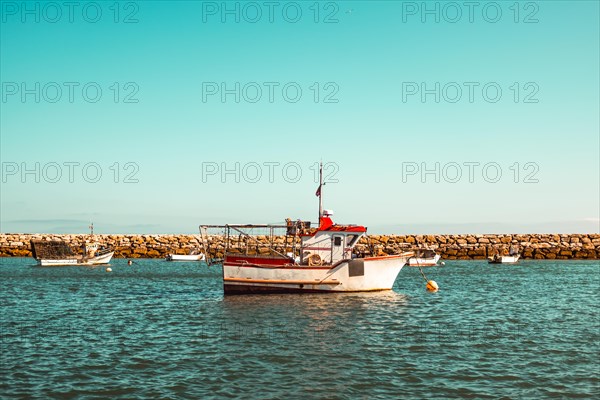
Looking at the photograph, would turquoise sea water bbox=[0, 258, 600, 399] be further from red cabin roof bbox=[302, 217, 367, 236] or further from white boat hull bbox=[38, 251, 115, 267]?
white boat hull bbox=[38, 251, 115, 267]

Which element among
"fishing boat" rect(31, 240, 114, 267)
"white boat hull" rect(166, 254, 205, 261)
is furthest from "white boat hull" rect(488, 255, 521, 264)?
"fishing boat" rect(31, 240, 114, 267)

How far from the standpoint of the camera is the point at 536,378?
52.3ft

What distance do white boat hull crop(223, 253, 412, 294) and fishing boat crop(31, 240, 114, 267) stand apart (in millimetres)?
38545

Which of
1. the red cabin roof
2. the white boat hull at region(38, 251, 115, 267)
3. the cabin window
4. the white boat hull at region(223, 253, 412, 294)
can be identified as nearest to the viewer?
the white boat hull at region(223, 253, 412, 294)

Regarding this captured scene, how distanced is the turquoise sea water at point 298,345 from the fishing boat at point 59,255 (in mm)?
29383

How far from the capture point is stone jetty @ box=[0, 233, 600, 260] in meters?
81.9

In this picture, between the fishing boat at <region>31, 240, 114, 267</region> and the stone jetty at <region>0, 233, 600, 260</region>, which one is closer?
the fishing boat at <region>31, 240, 114, 267</region>

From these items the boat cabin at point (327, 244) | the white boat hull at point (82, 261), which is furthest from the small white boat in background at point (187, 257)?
the boat cabin at point (327, 244)

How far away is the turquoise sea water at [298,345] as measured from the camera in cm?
1490

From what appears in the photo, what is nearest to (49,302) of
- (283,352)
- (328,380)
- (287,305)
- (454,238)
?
(287,305)

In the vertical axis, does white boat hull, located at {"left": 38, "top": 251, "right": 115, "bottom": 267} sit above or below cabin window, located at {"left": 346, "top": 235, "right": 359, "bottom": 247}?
below

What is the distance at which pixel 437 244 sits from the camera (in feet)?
285

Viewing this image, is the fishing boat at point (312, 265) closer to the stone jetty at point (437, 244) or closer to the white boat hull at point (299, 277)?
the white boat hull at point (299, 277)

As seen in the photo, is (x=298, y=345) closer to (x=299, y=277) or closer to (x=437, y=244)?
(x=299, y=277)
